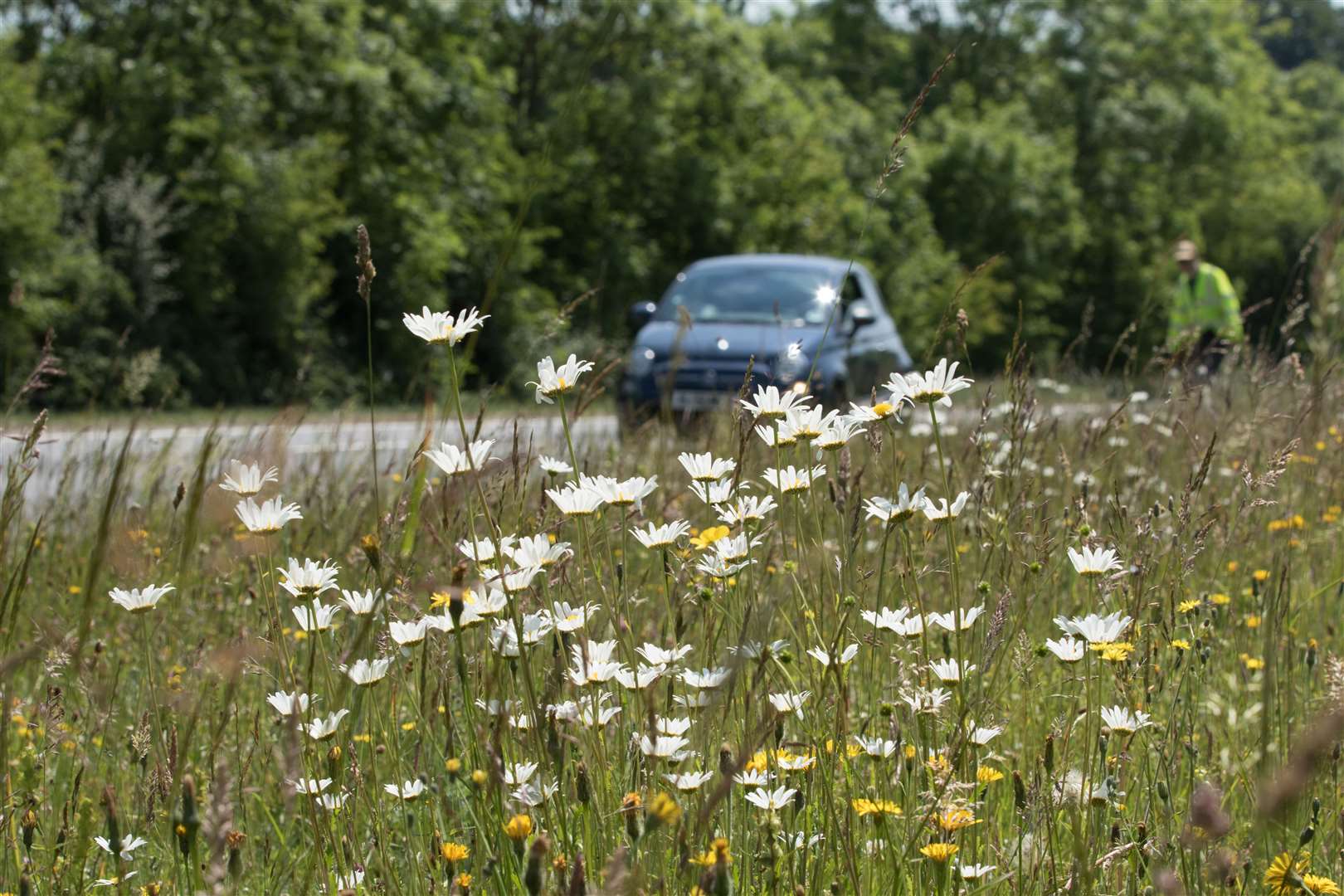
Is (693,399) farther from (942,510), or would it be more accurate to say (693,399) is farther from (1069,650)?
(1069,650)

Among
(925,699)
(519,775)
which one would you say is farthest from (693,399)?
(519,775)

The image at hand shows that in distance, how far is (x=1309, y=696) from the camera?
271 centimetres

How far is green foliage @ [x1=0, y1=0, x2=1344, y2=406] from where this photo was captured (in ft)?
56.1

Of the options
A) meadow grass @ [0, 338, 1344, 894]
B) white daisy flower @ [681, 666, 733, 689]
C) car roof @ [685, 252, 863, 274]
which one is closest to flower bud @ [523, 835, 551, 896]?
meadow grass @ [0, 338, 1344, 894]

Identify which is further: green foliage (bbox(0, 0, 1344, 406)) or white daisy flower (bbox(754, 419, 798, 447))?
green foliage (bbox(0, 0, 1344, 406))

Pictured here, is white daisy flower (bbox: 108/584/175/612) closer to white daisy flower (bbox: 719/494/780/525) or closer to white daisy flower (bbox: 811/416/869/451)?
white daisy flower (bbox: 719/494/780/525)

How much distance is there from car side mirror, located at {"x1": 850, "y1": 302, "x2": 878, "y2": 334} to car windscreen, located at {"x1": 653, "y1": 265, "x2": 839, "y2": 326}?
0.20m

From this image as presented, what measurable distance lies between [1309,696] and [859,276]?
781 cm

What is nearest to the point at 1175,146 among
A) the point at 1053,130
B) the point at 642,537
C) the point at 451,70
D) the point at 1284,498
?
the point at 1053,130

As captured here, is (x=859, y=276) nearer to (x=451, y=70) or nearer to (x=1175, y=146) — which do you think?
(x=451, y=70)

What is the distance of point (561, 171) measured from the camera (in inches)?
958

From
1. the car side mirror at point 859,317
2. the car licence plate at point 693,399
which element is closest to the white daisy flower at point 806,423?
the car side mirror at point 859,317

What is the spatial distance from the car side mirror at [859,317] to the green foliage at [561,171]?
0.73 meters

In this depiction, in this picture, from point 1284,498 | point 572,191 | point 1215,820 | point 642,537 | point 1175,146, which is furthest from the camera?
point 1175,146
